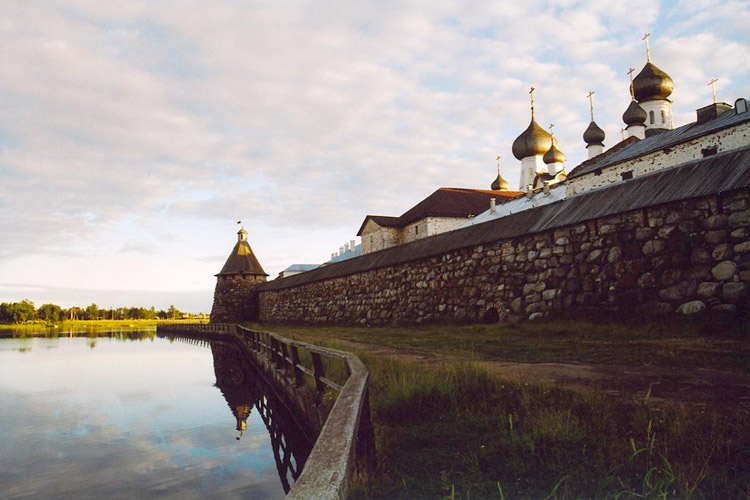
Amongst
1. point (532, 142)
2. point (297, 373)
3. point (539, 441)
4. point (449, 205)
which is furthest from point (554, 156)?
point (539, 441)

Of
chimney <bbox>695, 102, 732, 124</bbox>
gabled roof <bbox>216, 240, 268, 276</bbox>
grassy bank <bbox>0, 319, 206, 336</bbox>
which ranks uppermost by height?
chimney <bbox>695, 102, 732, 124</bbox>

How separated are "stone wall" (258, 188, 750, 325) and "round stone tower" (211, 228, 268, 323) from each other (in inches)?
1177

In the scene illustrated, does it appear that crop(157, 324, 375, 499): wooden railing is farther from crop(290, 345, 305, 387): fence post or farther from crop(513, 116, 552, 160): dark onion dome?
crop(513, 116, 552, 160): dark onion dome

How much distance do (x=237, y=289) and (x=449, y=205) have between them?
797 inches

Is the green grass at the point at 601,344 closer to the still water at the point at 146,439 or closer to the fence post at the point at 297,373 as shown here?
the fence post at the point at 297,373

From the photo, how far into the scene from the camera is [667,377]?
16.6 feet

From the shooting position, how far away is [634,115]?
121 feet

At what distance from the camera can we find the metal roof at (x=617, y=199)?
9125 mm

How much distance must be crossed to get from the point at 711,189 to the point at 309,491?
9.72m

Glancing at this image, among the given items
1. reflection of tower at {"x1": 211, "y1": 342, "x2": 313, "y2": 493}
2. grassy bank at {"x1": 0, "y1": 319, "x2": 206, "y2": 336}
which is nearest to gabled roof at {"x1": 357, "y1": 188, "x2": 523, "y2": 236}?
reflection of tower at {"x1": 211, "y1": 342, "x2": 313, "y2": 493}

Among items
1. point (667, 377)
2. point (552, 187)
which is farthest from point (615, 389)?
point (552, 187)

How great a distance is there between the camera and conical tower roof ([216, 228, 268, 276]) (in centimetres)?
4675

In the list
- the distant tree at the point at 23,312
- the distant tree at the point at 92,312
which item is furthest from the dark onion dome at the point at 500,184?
the distant tree at the point at 92,312

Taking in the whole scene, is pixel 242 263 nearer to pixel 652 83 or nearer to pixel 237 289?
pixel 237 289
